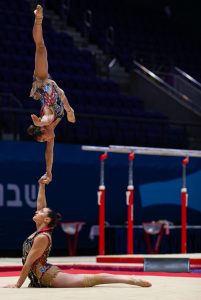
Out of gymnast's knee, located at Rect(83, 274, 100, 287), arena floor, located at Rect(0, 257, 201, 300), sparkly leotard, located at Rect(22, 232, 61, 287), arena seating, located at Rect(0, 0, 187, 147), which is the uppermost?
arena seating, located at Rect(0, 0, 187, 147)

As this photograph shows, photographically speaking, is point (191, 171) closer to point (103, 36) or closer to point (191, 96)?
point (191, 96)

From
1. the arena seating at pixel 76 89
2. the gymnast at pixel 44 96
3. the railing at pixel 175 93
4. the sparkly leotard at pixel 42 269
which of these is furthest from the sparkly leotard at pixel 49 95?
the railing at pixel 175 93

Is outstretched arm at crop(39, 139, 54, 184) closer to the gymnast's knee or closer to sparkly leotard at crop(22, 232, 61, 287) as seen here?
sparkly leotard at crop(22, 232, 61, 287)

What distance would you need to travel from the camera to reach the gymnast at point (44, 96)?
→ 359 inches

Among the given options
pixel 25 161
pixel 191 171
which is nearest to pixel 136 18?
pixel 191 171

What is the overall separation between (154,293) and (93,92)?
11.7 m

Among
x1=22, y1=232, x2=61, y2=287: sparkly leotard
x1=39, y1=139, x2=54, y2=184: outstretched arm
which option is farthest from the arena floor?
x1=39, y1=139, x2=54, y2=184: outstretched arm

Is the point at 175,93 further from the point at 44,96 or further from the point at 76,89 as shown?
the point at 44,96

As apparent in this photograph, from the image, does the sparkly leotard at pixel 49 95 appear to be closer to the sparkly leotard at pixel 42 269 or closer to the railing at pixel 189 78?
the sparkly leotard at pixel 42 269

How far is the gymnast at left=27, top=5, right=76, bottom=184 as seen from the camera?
9125 mm

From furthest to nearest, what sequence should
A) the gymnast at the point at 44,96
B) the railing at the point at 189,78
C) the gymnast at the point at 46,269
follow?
the railing at the point at 189,78
the gymnast at the point at 44,96
the gymnast at the point at 46,269

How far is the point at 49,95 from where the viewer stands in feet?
Answer: 30.8

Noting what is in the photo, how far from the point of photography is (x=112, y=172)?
17.1 metres

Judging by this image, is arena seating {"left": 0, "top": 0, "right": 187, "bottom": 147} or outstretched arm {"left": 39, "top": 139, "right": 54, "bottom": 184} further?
arena seating {"left": 0, "top": 0, "right": 187, "bottom": 147}
